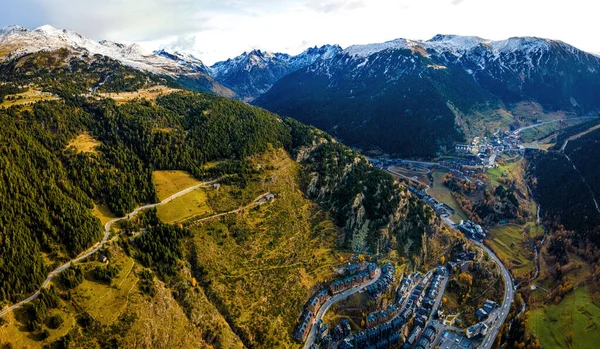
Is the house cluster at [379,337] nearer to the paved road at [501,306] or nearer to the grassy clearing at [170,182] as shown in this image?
the paved road at [501,306]

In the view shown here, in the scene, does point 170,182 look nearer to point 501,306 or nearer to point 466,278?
point 466,278

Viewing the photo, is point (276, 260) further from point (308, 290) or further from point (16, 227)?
point (16, 227)

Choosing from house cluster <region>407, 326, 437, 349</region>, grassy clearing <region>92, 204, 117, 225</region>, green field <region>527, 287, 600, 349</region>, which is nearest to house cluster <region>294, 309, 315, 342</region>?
house cluster <region>407, 326, 437, 349</region>

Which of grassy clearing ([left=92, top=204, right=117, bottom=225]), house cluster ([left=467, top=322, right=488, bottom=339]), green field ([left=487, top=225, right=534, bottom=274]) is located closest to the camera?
house cluster ([left=467, top=322, right=488, bottom=339])

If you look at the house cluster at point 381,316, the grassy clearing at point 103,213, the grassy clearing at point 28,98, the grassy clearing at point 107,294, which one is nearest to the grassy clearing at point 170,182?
the grassy clearing at point 103,213

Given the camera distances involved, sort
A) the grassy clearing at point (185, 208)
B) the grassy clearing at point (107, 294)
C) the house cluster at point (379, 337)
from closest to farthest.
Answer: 1. the grassy clearing at point (107, 294)
2. the house cluster at point (379, 337)
3. the grassy clearing at point (185, 208)

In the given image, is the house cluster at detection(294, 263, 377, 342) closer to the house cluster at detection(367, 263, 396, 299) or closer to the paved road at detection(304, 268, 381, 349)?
the paved road at detection(304, 268, 381, 349)
